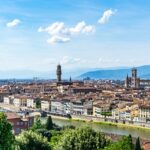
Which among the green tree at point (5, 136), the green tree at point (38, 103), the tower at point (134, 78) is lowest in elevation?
the green tree at point (38, 103)

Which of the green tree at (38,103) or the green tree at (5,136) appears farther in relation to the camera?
the green tree at (38,103)

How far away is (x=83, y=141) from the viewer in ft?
51.0

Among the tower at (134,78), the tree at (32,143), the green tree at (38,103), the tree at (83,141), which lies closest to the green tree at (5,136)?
the tree at (32,143)

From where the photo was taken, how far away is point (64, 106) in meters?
46.2

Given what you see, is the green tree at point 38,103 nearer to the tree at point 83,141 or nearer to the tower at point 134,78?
the tower at point 134,78

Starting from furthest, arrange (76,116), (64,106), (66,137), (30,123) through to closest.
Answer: (64,106) < (76,116) < (30,123) < (66,137)

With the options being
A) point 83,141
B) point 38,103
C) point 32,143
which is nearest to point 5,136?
point 32,143

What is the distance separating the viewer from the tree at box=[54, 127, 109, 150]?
50.8 feet

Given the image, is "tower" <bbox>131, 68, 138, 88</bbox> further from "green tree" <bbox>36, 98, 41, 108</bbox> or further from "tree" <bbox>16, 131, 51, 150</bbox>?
"tree" <bbox>16, 131, 51, 150</bbox>

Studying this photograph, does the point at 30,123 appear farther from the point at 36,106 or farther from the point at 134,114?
the point at 36,106

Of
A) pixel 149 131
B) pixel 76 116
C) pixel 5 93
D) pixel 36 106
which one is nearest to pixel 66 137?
pixel 149 131

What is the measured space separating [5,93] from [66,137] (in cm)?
5022

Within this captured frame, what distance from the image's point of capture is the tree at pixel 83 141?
15.5 metres

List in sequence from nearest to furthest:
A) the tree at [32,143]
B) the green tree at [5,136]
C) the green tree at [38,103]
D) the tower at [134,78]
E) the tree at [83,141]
A: 1. the green tree at [5,136]
2. the tree at [32,143]
3. the tree at [83,141]
4. the green tree at [38,103]
5. the tower at [134,78]
